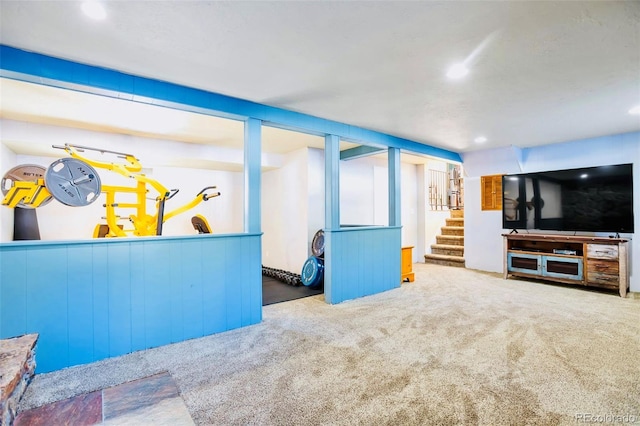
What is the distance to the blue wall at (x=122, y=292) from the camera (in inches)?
89.4

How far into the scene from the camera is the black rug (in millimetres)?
4271

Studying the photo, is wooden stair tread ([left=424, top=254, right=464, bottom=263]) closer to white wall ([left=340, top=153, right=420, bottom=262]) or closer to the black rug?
white wall ([left=340, top=153, right=420, bottom=262])

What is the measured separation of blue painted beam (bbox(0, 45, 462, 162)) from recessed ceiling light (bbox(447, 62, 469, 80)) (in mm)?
1663

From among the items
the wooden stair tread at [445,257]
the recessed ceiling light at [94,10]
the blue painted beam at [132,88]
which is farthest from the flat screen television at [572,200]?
the recessed ceiling light at [94,10]

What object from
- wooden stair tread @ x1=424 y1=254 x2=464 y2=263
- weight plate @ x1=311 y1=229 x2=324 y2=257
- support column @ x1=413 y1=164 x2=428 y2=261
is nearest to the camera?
weight plate @ x1=311 y1=229 x2=324 y2=257

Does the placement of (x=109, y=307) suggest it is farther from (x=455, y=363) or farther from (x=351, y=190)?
(x=351, y=190)

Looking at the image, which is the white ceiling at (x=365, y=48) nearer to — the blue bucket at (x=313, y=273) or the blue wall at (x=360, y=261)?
the blue wall at (x=360, y=261)

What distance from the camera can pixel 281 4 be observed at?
1.72 meters

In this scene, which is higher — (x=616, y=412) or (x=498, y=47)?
(x=498, y=47)

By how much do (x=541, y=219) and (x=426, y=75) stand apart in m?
4.07

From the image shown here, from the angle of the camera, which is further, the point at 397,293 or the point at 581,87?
the point at 397,293

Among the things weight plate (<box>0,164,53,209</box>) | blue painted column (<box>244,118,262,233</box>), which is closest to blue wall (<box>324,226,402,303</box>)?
blue painted column (<box>244,118,262,233</box>)

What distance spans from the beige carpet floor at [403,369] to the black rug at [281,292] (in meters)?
0.54

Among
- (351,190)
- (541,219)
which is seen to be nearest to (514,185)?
(541,219)
